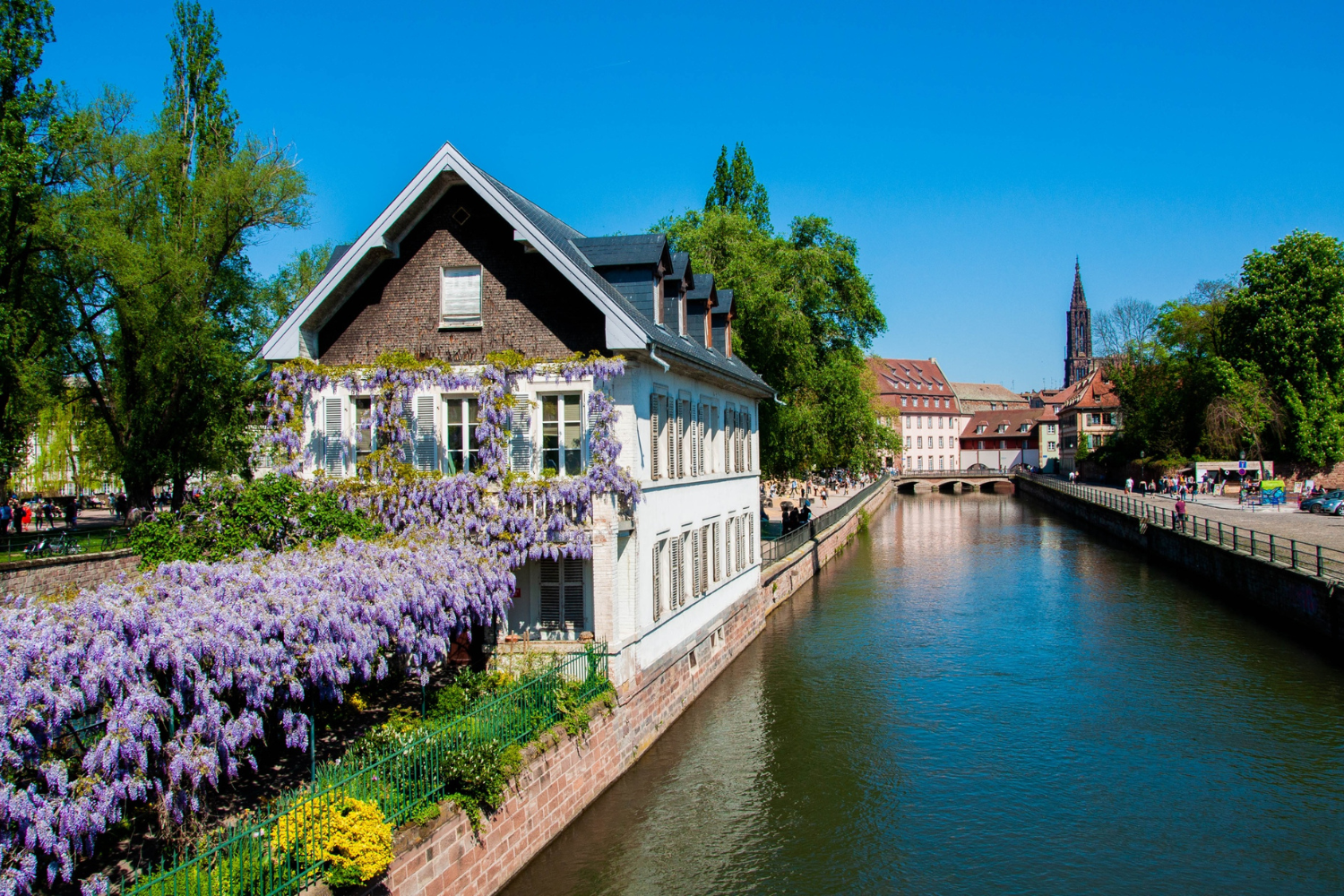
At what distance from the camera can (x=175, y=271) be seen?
95.1ft

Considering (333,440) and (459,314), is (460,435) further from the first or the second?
(333,440)

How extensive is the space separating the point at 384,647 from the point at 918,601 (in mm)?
24283

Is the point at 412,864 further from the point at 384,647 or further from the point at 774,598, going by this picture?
the point at 774,598

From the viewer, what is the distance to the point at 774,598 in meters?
31.5

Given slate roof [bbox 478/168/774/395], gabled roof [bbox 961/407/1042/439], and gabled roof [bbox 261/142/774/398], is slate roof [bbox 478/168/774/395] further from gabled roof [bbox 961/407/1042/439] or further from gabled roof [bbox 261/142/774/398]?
gabled roof [bbox 961/407/1042/439]

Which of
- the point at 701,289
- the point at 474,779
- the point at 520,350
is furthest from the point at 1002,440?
the point at 474,779

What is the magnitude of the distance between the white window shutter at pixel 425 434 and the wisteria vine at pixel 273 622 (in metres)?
0.25

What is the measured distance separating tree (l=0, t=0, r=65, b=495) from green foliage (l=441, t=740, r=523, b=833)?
19.8m

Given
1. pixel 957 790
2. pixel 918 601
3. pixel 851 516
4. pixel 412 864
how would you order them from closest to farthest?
A: 1. pixel 412 864
2. pixel 957 790
3. pixel 918 601
4. pixel 851 516

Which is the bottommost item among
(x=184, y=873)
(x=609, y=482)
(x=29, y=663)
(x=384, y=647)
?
(x=184, y=873)

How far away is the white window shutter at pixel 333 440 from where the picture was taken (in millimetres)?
17562

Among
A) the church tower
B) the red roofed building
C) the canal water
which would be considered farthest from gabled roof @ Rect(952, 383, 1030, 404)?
the canal water

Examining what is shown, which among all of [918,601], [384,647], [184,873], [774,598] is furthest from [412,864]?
[918,601]

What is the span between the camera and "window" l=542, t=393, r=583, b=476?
1634 cm
